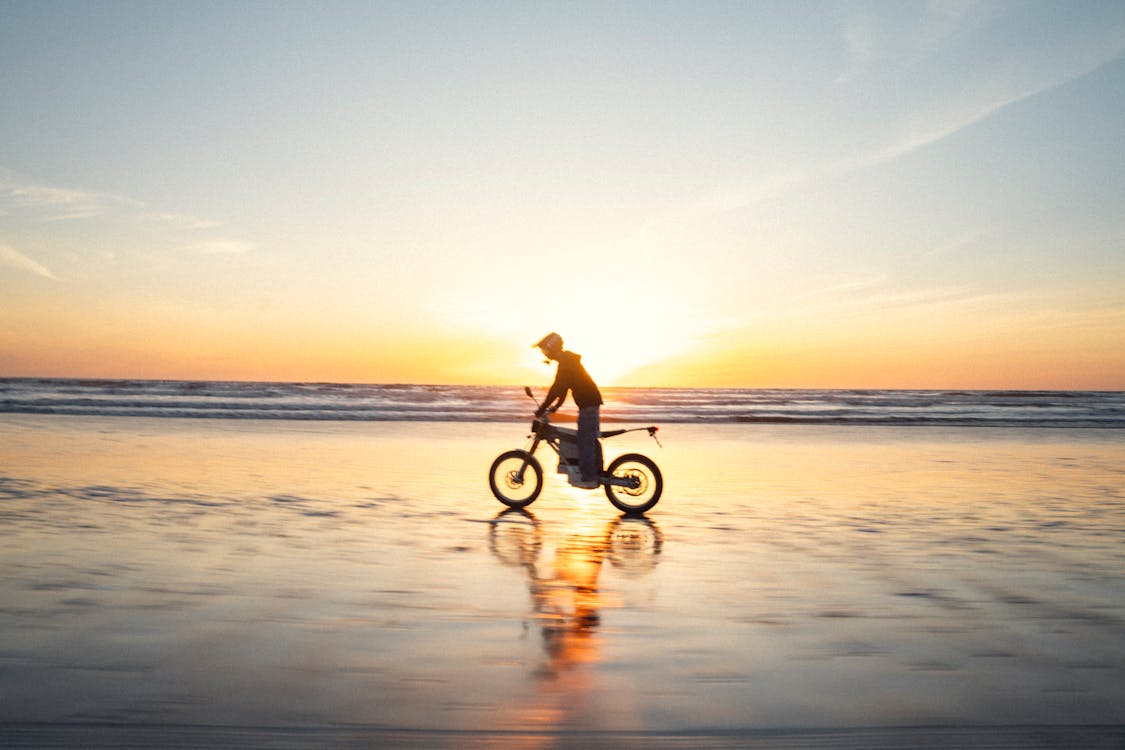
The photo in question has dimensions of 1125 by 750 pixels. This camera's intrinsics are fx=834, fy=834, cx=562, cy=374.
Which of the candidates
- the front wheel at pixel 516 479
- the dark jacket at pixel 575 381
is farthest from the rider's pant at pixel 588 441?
the front wheel at pixel 516 479

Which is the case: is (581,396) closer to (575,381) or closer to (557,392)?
(575,381)

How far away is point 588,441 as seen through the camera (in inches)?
428

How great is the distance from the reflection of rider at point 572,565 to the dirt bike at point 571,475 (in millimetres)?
451

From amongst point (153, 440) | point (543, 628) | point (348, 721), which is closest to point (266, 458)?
point (153, 440)

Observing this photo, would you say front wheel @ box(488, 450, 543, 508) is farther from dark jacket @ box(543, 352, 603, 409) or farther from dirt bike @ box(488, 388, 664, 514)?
→ dark jacket @ box(543, 352, 603, 409)

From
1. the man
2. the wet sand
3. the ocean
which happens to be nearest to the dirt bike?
the man

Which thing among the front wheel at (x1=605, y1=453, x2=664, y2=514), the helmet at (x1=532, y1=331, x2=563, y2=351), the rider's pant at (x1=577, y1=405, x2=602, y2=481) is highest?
the helmet at (x1=532, y1=331, x2=563, y2=351)

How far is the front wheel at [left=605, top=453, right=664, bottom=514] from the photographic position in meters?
10.8

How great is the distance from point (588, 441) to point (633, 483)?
0.79 meters

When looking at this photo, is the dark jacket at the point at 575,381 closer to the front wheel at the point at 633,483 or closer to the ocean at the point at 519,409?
the front wheel at the point at 633,483

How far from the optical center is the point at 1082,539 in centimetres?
886

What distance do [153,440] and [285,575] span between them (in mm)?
16009

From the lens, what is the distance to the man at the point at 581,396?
10750mm

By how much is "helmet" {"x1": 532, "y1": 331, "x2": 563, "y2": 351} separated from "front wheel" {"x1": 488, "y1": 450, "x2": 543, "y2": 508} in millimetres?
1581
